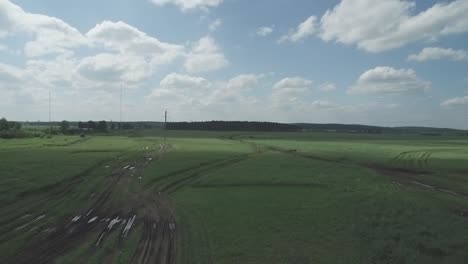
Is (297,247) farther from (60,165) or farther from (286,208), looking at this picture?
(60,165)

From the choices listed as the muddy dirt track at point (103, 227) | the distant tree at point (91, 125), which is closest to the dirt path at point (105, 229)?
the muddy dirt track at point (103, 227)

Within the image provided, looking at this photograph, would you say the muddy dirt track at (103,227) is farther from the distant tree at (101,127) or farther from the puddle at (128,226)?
the distant tree at (101,127)

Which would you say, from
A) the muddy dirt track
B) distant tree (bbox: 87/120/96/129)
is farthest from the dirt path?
distant tree (bbox: 87/120/96/129)

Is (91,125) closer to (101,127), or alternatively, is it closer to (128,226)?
(101,127)

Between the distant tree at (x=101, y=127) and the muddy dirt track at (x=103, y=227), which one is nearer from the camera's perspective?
the muddy dirt track at (x=103, y=227)

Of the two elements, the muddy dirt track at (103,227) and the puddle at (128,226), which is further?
the puddle at (128,226)

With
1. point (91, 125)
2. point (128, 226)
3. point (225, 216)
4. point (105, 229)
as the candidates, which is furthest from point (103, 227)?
point (91, 125)

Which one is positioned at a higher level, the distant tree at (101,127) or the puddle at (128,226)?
the distant tree at (101,127)

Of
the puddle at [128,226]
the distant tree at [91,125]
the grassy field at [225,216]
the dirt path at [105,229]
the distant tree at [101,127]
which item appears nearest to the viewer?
the dirt path at [105,229]

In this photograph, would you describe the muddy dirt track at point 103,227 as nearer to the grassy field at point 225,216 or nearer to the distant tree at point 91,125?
the grassy field at point 225,216

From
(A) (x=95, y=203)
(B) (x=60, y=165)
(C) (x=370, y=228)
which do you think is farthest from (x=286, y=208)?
(B) (x=60, y=165)

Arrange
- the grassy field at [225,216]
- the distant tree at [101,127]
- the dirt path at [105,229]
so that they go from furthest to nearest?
1. the distant tree at [101,127]
2. the grassy field at [225,216]
3. the dirt path at [105,229]

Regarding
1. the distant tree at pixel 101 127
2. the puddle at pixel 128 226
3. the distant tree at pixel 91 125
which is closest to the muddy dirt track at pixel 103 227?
the puddle at pixel 128 226
